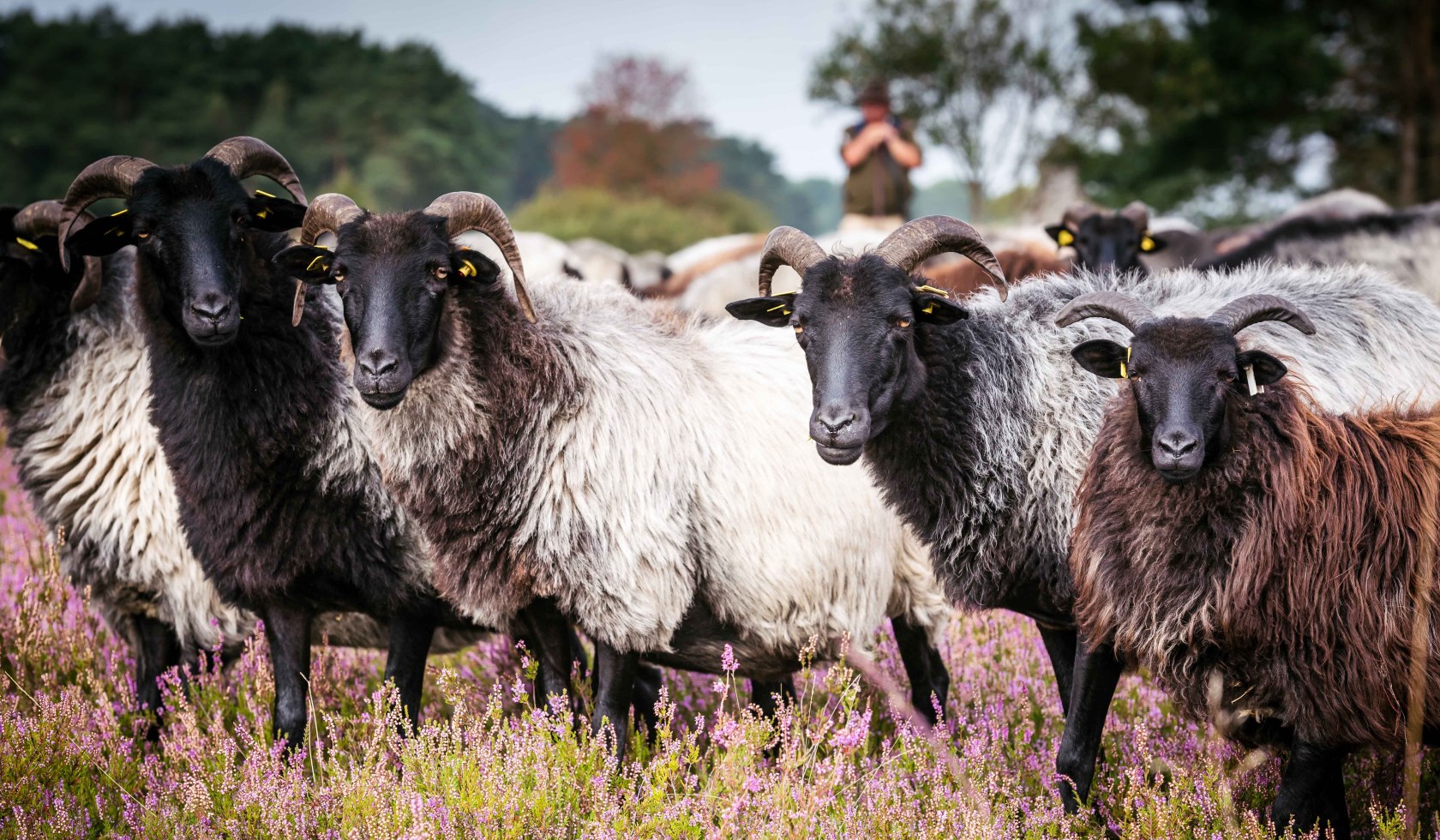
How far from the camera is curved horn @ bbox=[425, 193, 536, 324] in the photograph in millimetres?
4633

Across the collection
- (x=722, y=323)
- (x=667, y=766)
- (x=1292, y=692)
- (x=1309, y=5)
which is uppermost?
(x=1309, y=5)

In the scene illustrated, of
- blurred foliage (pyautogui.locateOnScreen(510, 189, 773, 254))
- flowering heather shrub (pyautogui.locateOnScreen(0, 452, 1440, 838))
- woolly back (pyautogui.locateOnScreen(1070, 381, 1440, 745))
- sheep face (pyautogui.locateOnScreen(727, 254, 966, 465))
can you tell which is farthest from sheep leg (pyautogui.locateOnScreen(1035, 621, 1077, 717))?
blurred foliage (pyautogui.locateOnScreen(510, 189, 773, 254))

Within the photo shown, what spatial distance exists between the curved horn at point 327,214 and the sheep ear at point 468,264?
0.49 metres

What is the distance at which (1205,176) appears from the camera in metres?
23.4

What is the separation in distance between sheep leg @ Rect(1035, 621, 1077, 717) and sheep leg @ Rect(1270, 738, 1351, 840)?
1.09 meters

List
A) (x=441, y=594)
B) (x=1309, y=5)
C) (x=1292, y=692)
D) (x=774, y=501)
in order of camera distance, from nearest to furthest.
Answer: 1. (x=1292, y=692)
2. (x=441, y=594)
3. (x=774, y=501)
4. (x=1309, y=5)

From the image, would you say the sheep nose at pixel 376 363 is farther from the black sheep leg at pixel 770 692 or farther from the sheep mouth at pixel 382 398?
the black sheep leg at pixel 770 692

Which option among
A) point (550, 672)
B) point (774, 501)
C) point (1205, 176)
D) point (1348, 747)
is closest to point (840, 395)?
point (774, 501)

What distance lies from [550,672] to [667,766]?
3.32 feet

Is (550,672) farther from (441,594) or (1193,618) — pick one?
(1193,618)

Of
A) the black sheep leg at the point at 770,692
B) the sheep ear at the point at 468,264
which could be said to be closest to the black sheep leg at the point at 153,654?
the sheep ear at the point at 468,264

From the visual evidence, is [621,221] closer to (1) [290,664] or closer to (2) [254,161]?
(2) [254,161]

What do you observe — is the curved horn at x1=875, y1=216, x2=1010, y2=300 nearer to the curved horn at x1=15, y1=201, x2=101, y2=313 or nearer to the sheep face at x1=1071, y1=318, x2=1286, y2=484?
the sheep face at x1=1071, y1=318, x2=1286, y2=484

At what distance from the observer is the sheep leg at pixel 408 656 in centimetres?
489
